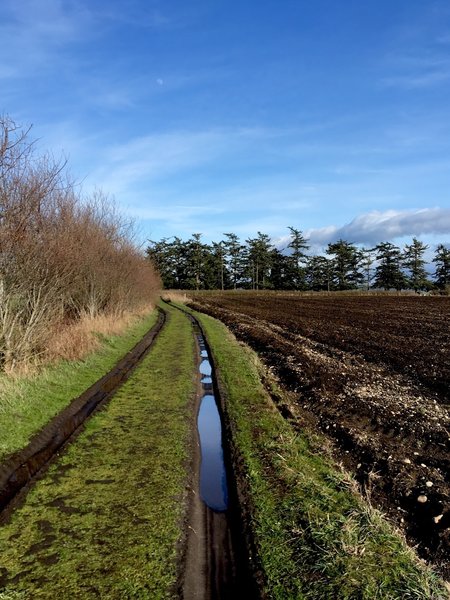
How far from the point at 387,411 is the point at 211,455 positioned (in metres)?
3.89

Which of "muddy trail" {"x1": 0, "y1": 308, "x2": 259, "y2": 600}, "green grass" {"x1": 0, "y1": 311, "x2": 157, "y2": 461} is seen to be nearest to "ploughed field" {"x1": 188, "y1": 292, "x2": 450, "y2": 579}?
"muddy trail" {"x1": 0, "y1": 308, "x2": 259, "y2": 600}

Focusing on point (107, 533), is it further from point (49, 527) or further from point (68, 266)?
point (68, 266)

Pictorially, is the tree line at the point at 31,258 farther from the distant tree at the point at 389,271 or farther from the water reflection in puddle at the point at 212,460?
the distant tree at the point at 389,271

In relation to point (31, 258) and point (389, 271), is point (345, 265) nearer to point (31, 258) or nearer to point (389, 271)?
point (389, 271)

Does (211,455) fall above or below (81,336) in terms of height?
below

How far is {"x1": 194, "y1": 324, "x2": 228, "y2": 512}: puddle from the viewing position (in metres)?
6.10

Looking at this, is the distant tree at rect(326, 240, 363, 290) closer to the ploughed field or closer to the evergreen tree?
the evergreen tree

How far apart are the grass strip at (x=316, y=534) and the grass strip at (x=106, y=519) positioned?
1006 millimetres

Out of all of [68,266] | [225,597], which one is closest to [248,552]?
[225,597]

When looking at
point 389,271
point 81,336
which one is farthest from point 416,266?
point 81,336

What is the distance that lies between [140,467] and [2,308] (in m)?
6.58

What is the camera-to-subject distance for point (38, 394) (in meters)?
9.75

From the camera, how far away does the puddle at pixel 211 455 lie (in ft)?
20.0

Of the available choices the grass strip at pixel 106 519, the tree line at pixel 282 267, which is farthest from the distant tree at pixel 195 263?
the grass strip at pixel 106 519
